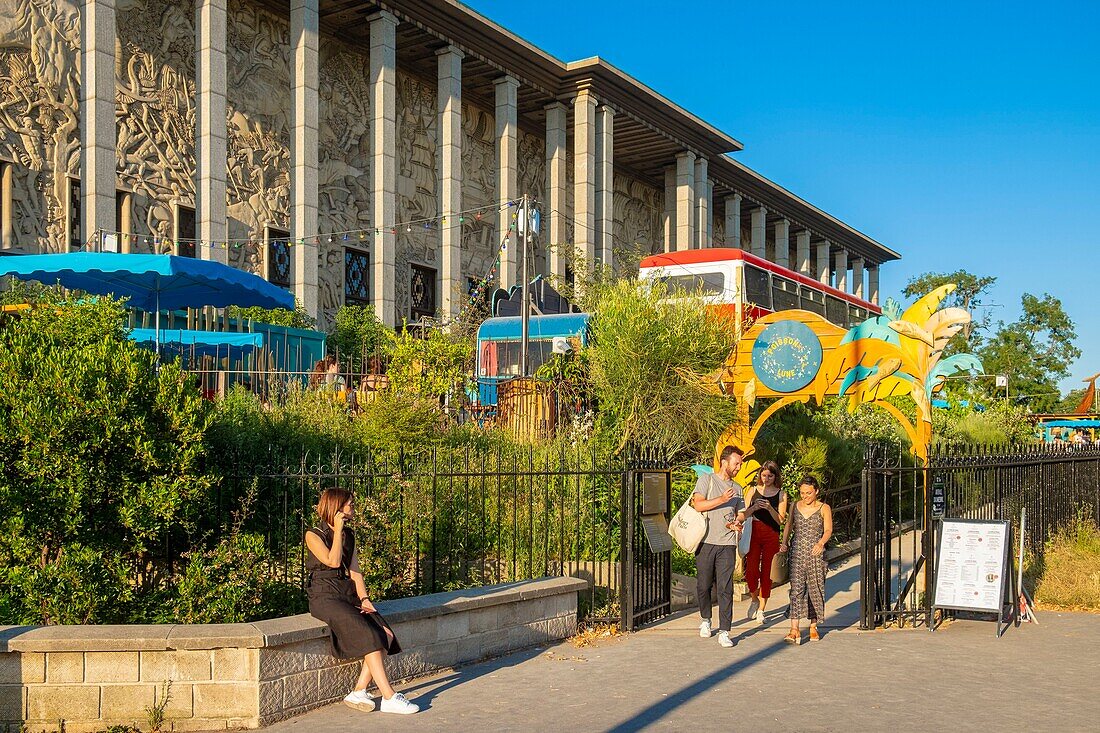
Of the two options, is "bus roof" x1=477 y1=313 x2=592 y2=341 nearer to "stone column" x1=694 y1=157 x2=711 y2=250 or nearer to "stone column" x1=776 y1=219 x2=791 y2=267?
"stone column" x1=694 y1=157 x2=711 y2=250

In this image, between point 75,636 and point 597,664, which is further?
point 597,664

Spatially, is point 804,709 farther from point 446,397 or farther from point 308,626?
point 446,397

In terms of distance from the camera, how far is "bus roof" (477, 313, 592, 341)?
72.6 ft

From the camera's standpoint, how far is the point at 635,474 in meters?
10.1

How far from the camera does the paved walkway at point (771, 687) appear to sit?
6.79 m

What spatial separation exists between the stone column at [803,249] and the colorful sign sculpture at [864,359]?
57261mm

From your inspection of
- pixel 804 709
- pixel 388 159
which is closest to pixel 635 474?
pixel 804 709

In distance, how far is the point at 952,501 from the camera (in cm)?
1132

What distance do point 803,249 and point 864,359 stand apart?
5881 cm

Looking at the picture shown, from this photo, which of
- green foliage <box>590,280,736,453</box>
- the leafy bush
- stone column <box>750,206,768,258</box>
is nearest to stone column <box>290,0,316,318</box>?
green foliage <box>590,280,736,453</box>

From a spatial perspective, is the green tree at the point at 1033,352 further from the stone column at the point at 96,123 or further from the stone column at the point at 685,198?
the stone column at the point at 96,123

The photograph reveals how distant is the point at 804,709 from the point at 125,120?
1038 inches

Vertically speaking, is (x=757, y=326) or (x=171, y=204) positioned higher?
(x=171, y=204)

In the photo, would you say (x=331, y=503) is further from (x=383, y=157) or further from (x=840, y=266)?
(x=840, y=266)
